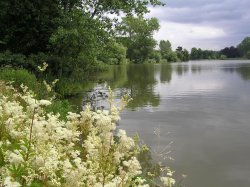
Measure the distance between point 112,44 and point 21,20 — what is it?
23.6 feet

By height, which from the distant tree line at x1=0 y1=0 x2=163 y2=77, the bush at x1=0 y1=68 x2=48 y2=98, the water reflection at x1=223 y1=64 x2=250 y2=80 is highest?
the distant tree line at x1=0 y1=0 x2=163 y2=77

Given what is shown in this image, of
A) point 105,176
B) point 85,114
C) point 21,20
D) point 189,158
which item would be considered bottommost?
point 189,158

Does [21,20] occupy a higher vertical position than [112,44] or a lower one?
higher

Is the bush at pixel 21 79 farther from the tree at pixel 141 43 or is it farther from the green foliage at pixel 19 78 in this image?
the tree at pixel 141 43

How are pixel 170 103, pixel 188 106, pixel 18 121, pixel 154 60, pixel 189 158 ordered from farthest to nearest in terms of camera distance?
pixel 154 60 < pixel 170 103 < pixel 188 106 < pixel 189 158 < pixel 18 121

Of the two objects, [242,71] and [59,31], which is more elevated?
[59,31]

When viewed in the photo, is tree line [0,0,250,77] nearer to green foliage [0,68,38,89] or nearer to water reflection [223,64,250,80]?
green foliage [0,68,38,89]

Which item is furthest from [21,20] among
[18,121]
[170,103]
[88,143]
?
[88,143]

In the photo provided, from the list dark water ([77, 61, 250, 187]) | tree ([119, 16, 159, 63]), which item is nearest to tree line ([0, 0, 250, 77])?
dark water ([77, 61, 250, 187])

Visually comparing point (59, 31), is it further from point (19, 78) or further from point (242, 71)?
point (242, 71)

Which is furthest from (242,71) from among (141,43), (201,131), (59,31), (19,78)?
(141,43)

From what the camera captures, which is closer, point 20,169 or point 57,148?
point 20,169

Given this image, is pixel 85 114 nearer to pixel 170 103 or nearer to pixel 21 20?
pixel 170 103

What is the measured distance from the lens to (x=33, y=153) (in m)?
4.75
